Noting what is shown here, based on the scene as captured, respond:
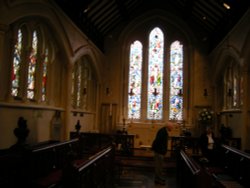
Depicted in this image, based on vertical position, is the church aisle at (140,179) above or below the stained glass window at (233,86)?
below

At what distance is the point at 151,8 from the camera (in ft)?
50.9

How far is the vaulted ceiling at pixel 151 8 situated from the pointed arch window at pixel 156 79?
3.91ft

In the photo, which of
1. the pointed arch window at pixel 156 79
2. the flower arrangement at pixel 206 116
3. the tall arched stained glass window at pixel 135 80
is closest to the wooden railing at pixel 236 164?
the flower arrangement at pixel 206 116

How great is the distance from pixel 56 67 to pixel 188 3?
630 cm

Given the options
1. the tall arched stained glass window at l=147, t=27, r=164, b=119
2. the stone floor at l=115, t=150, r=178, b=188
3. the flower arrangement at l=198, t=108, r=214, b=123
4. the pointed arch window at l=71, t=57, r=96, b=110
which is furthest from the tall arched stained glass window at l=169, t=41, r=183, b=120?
the stone floor at l=115, t=150, r=178, b=188

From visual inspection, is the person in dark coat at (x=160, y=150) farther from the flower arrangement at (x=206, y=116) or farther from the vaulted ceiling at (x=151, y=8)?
the flower arrangement at (x=206, y=116)

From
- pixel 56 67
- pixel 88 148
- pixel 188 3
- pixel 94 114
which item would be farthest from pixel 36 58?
pixel 188 3

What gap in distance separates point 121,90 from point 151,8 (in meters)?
4.22

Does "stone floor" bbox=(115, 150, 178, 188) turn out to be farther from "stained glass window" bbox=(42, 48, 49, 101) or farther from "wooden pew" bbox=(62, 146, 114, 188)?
"stained glass window" bbox=(42, 48, 49, 101)

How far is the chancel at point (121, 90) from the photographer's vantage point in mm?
6047

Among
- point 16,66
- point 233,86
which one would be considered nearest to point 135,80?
point 233,86

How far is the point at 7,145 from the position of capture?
719 cm

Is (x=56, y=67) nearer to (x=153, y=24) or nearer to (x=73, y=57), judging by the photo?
(x=73, y=57)

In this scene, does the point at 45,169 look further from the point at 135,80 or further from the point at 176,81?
the point at 176,81
